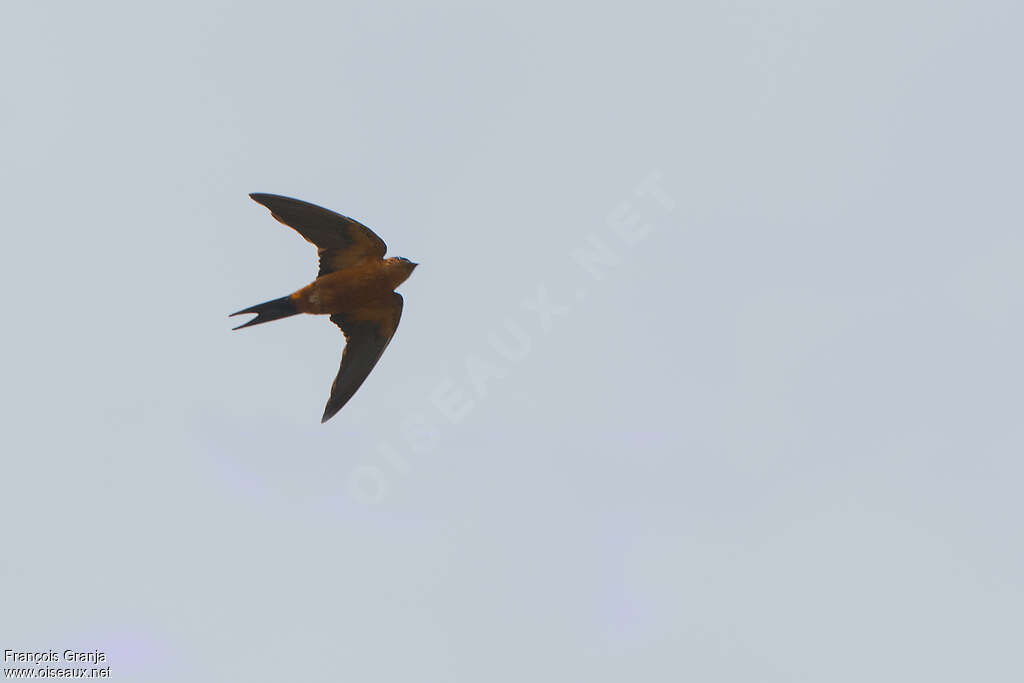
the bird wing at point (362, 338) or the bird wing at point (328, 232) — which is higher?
the bird wing at point (328, 232)

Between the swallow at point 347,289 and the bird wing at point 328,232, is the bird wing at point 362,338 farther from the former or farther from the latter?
the bird wing at point 328,232

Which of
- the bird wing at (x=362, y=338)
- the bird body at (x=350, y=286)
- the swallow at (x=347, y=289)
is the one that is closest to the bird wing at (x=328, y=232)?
the swallow at (x=347, y=289)

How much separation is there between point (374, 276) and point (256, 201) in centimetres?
314

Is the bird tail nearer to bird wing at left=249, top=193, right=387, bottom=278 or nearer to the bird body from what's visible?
the bird body

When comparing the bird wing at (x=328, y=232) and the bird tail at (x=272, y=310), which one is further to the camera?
the bird wing at (x=328, y=232)

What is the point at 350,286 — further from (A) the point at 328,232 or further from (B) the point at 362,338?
(B) the point at 362,338

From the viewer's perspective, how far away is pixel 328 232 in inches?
726

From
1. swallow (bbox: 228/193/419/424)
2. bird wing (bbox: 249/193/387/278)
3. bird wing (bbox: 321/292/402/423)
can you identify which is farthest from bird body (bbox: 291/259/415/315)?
bird wing (bbox: 321/292/402/423)

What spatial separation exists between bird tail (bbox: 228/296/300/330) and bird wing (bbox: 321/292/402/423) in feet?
4.81

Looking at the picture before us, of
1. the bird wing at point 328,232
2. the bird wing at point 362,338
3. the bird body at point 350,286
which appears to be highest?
the bird wing at point 328,232

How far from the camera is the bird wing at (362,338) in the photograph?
62.3 feet

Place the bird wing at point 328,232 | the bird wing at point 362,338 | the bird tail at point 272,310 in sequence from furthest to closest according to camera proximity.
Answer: the bird wing at point 362,338, the bird wing at point 328,232, the bird tail at point 272,310

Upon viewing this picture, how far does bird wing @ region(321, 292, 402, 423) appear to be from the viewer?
62.3 ft

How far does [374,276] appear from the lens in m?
18.1
